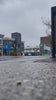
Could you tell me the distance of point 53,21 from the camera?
35.1ft

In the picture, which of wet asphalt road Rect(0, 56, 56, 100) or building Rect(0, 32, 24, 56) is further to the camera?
building Rect(0, 32, 24, 56)

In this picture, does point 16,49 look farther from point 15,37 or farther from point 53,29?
point 53,29

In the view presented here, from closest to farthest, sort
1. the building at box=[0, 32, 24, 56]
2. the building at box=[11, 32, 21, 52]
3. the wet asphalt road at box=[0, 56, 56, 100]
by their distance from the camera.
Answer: the wet asphalt road at box=[0, 56, 56, 100] → the building at box=[0, 32, 24, 56] → the building at box=[11, 32, 21, 52]

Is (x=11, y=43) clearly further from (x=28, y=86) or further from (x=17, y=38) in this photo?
(x=28, y=86)

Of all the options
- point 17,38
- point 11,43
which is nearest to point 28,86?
point 17,38

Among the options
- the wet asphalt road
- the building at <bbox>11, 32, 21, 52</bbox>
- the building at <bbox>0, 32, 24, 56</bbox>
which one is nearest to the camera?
the wet asphalt road

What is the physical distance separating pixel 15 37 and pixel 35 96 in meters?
58.7

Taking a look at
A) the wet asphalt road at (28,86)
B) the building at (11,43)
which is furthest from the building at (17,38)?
the wet asphalt road at (28,86)

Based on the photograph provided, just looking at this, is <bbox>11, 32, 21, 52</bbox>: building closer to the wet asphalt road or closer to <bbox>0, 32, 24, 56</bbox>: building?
<bbox>0, 32, 24, 56</bbox>: building

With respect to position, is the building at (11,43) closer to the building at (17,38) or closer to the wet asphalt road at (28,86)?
the building at (17,38)

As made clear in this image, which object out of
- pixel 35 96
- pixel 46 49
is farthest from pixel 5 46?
pixel 35 96

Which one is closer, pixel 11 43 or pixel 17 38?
pixel 17 38

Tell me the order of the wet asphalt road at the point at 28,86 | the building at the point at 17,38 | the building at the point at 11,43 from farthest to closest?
the building at the point at 17,38, the building at the point at 11,43, the wet asphalt road at the point at 28,86

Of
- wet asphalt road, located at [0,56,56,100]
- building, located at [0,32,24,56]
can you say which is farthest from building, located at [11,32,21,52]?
wet asphalt road, located at [0,56,56,100]
